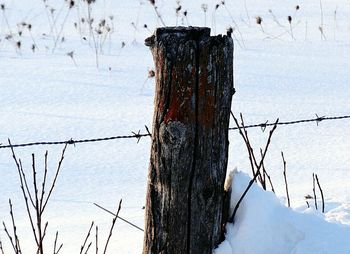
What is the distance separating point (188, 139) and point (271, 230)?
18.4 inches

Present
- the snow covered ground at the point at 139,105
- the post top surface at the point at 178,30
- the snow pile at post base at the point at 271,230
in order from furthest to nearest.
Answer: the snow covered ground at the point at 139,105 → the snow pile at post base at the point at 271,230 → the post top surface at the point at 178,30

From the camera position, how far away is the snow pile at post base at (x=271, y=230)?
7.70ft

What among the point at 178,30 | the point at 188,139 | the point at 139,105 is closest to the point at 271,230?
the point at 188,139

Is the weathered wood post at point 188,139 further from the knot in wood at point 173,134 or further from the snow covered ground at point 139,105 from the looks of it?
the snow covered ground at point 139,105

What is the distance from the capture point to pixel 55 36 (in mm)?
8922

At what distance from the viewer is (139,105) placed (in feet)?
20.5

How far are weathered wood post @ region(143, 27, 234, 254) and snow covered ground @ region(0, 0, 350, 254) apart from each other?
17 cm

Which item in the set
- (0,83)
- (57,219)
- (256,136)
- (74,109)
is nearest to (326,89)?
(256,136)

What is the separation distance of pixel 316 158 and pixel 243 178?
2.64 meters

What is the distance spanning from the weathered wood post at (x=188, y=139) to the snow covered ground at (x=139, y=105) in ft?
0.55

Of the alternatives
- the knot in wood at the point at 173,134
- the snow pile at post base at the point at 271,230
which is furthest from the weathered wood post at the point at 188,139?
the snow pile at post base at the point at 271,230

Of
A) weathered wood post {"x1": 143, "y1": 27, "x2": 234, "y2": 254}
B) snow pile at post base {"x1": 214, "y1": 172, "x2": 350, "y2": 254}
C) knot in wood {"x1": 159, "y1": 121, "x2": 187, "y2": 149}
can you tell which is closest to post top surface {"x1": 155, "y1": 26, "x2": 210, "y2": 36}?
weathered wood post {"x1": 143, "y1": 27, "x2": 234, "y2": 254}

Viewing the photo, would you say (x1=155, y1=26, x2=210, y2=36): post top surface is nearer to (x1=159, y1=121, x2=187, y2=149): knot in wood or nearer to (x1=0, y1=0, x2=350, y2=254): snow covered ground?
(x1=159, y1=121, x2=187, y2=149): knot in wood

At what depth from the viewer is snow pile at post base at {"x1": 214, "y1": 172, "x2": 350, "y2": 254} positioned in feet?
7.70
